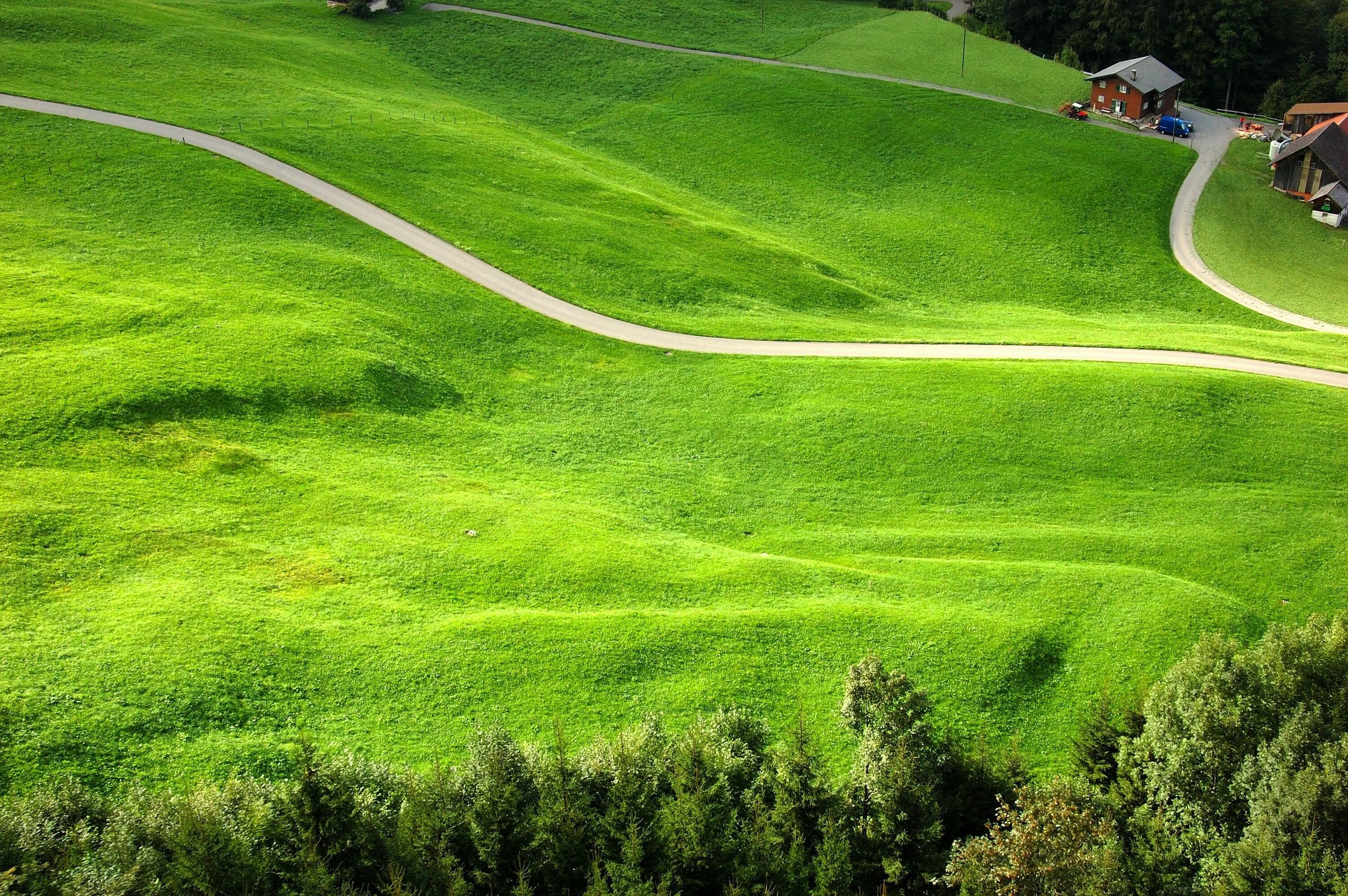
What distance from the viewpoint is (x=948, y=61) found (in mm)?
132875

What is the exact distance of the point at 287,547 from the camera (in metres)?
41.8

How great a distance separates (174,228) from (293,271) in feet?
35.1

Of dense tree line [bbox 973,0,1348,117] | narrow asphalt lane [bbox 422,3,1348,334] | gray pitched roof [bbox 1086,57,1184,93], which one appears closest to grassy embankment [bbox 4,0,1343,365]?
narrow asphalt lane [bbox 422,3,1348,334]

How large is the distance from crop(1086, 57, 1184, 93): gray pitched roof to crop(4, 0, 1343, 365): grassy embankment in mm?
11310

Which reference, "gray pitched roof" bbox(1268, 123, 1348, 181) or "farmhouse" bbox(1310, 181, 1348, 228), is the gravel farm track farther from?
"gray pitched roof" bbox(1268, 123, 1348, 181)

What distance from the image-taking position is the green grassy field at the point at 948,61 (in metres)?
126

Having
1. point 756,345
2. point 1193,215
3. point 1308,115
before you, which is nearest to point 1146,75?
point 1308,115

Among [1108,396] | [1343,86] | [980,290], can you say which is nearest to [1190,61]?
[1343,86]

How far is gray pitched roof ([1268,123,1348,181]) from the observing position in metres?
98.2

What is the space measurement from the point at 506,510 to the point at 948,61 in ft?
375

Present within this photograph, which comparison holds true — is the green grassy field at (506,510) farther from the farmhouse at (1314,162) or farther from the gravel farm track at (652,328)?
the farmhouse at (1314,162)

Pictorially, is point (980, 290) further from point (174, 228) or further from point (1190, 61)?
point (1190, 61)

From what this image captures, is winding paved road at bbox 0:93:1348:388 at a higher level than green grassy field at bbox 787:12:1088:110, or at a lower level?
lower

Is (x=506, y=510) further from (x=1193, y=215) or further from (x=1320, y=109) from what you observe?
(x=1320, y=109)
